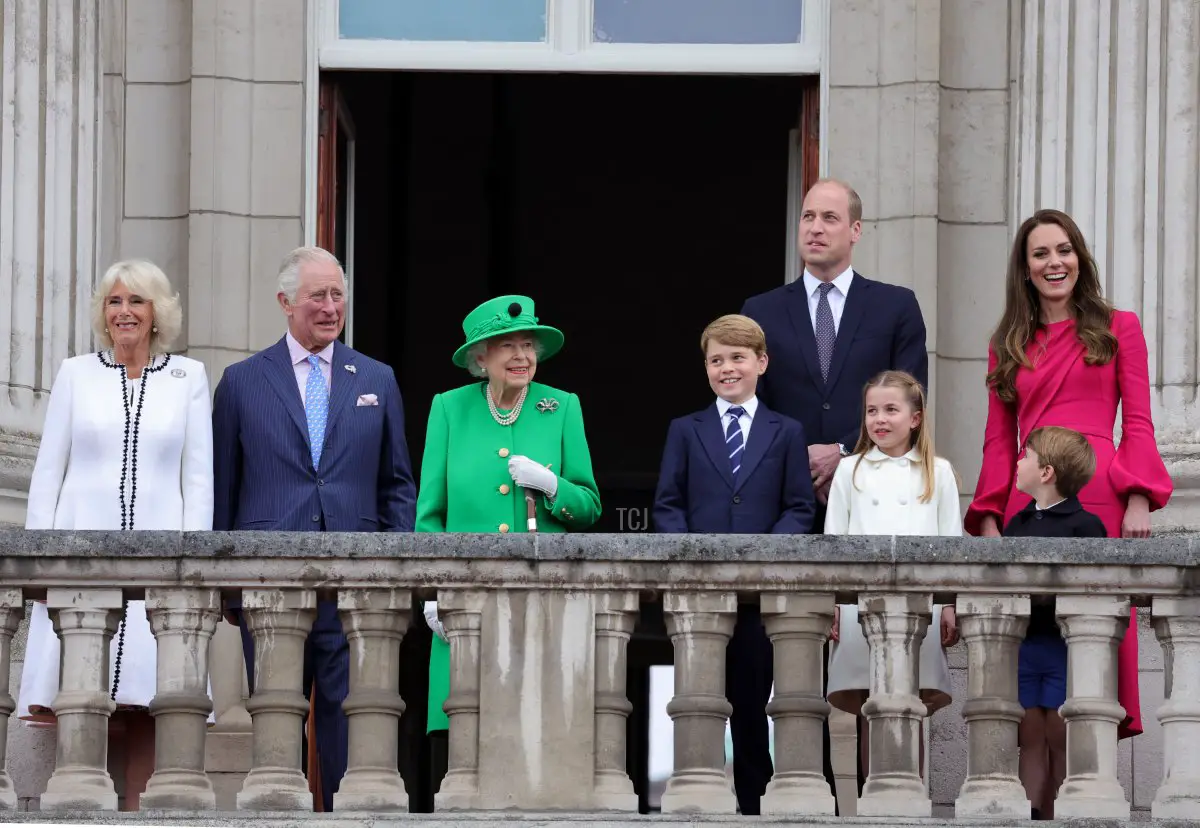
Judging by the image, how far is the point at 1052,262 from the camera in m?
8.59

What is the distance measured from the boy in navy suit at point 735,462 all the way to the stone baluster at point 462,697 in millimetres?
808

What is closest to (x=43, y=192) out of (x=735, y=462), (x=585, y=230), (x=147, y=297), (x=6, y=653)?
(x=147, y=297)

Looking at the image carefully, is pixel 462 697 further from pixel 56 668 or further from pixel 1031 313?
pixel 1031 313

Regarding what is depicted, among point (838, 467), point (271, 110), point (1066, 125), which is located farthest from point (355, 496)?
point (1066, 125)

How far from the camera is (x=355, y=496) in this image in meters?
8.63

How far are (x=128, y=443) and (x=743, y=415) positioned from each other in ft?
6.19

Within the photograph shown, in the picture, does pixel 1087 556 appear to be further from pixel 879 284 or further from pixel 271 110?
pixel 271 110

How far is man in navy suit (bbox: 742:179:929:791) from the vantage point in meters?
8.98

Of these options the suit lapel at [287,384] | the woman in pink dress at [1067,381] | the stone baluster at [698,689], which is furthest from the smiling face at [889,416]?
the suit lapel at [287,384]

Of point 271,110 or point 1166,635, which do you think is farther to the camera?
point 271,110

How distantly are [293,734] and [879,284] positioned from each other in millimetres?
2515

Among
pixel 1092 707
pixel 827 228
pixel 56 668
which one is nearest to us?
pixel 1092 707

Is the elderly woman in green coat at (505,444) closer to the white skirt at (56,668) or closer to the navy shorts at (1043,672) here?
the white skirt at (56,668)

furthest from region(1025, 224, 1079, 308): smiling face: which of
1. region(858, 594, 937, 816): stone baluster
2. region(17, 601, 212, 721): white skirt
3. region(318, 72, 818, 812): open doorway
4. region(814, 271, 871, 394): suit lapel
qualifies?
region(318, 72, 818, 812): open doorway
